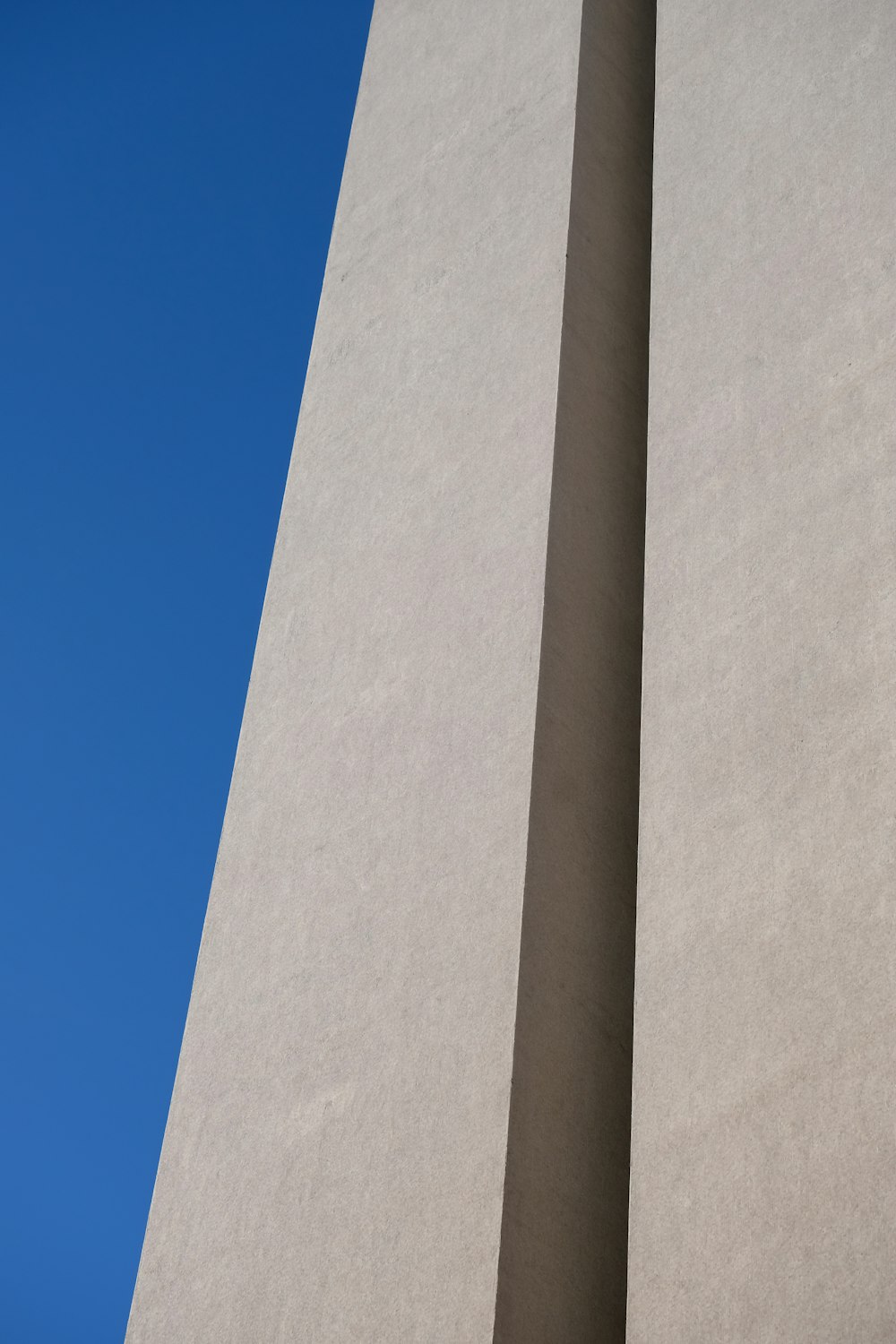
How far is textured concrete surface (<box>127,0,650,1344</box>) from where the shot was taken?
123 inches

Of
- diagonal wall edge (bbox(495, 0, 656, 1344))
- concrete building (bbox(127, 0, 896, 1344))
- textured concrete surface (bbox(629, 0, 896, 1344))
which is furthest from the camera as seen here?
diagonal wall edge (bbox(495, 0, 656, 1344))

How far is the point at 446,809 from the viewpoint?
359 centimetres

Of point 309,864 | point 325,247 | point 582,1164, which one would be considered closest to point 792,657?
point 582,1164

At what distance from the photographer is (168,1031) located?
8.34 metres

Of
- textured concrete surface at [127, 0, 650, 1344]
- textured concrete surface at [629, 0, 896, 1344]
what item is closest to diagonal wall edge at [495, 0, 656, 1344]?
textured concrete surface at [127, 0, 650, 1344]

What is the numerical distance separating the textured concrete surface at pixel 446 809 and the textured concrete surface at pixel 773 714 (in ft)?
0.87

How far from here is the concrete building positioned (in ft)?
9.09

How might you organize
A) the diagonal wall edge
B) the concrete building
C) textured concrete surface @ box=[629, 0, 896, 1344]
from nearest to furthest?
textured concrete surface @ box=[629, 0, 896, 1344], the concrete building, the diagonal wall edge

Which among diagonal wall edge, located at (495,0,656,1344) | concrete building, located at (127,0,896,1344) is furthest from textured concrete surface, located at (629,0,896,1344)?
diagonal wall edge, located at (495,0,656,1344)

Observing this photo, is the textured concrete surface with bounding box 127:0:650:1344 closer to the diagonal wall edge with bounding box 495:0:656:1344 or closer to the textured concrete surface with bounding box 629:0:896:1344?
the diagonal wall edge with bounding box 495:0:656:1344

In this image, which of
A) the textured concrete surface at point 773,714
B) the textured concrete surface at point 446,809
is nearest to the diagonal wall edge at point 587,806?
the textured concrete surface at point 446,809

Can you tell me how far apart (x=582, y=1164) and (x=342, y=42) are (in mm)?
9380

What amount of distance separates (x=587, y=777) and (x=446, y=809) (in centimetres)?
32

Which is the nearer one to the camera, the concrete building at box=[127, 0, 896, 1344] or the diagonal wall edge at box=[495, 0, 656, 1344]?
the concrete building at box=[127, 0, 896, 1344]
